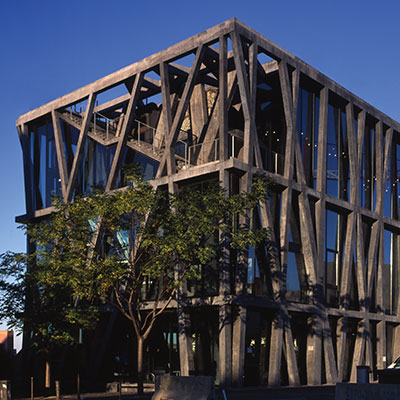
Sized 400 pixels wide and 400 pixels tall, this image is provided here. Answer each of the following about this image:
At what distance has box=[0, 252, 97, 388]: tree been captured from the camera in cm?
3045

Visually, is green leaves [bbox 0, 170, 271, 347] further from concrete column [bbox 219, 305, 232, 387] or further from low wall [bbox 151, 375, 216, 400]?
low wall [bbox 151, 375, 216, 400]

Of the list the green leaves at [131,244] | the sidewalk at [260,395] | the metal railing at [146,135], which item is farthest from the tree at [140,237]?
the metal railing at [146,135]

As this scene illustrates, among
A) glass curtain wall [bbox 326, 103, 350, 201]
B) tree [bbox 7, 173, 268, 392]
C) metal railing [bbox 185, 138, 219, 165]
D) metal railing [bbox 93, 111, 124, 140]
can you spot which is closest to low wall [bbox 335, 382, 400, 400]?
tree [bbox 7, 173, 268, 392]

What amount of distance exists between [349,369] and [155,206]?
1864 cm

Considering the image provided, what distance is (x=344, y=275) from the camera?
39688mm

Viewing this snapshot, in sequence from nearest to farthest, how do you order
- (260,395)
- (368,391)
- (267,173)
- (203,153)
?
(368,391)
(260,395)
(267,173)
(203,153)

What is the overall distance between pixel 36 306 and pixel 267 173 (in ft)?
42.8

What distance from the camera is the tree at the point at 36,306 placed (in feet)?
99.9

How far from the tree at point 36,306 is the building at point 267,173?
18.0 ft

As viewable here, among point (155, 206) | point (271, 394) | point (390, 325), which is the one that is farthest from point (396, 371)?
point (390, 325)

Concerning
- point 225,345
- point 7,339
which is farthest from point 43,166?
point 7,339

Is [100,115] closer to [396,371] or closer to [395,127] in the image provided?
[395,127]

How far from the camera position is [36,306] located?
106ft

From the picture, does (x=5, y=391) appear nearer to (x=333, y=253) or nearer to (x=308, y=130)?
(x=333, y=253)
